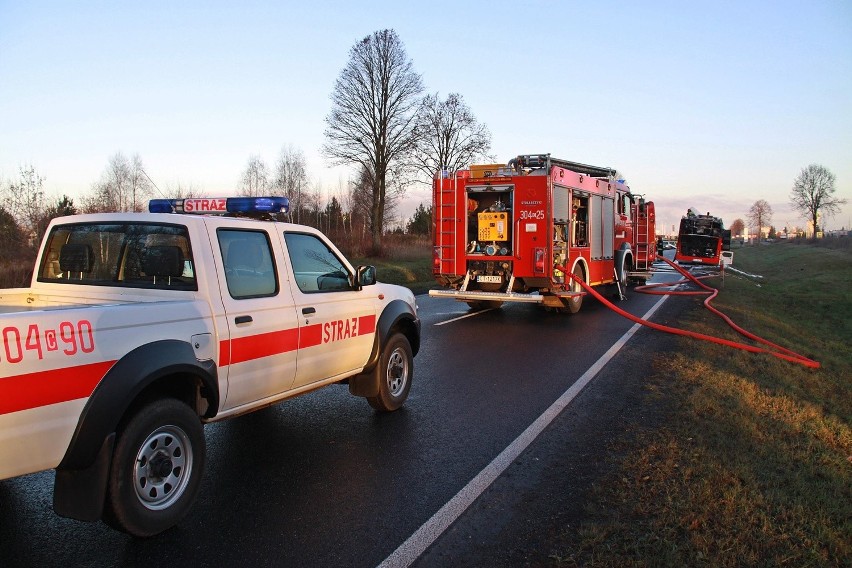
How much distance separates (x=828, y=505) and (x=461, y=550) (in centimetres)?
241

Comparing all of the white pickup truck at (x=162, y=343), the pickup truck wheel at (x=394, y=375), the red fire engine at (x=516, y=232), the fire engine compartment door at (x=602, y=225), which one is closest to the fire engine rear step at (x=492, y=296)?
the red fire engine at (x=516, y=232)

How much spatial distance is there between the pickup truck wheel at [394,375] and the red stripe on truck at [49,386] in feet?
9.68

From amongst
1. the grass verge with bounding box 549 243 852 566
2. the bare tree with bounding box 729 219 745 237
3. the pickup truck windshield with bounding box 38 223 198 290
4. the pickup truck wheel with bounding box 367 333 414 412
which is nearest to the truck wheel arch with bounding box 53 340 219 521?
the pickup truck windshield with bounding box 38 223 198 290

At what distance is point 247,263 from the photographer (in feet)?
14.7

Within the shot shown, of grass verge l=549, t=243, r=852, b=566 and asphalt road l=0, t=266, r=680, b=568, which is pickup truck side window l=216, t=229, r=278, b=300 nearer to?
asphalt road l=0, t=266, r=680, b=568

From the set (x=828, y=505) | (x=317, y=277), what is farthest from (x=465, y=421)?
(x=828, y=505)

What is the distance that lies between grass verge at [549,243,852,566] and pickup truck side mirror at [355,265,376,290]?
8.49 ft

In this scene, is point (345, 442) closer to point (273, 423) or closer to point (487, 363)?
point (273, 423)

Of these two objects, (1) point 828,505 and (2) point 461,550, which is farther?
(1) point 828,505

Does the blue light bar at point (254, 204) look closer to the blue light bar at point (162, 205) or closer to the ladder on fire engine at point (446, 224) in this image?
the blue light bar at point (162, 205)

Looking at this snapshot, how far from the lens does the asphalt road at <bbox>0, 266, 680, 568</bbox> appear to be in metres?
3.41

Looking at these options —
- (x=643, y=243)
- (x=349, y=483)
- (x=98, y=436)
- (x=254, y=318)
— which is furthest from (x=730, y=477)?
(x=643, y=243)

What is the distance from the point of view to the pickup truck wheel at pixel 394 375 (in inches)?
232

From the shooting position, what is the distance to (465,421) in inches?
229
